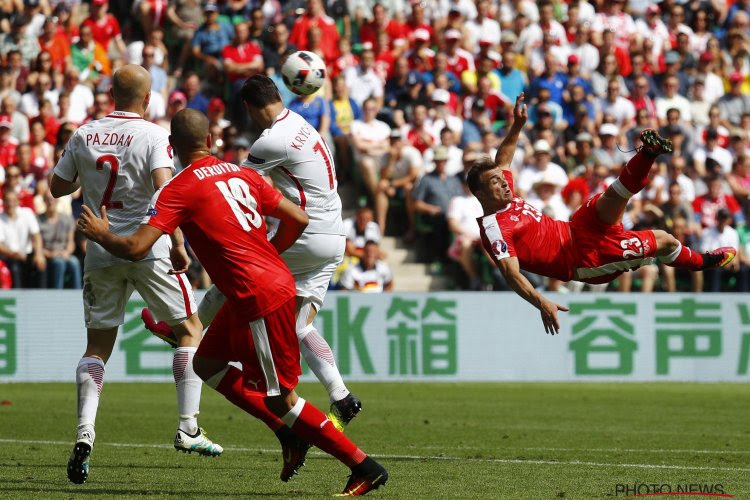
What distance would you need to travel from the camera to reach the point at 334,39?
74.2 feet

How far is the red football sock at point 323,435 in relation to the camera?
8.01 m

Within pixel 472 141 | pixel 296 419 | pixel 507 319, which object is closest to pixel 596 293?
pixel 507 319

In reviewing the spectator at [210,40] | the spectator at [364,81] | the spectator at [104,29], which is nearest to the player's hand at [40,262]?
the spectator at [104,29]

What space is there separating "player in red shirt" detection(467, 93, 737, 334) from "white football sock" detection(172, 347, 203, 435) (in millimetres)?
2655

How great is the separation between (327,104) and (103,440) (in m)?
9.90

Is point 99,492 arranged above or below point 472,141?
above

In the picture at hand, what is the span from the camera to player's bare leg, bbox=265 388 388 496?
8.01 m

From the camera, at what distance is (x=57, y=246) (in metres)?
18.9

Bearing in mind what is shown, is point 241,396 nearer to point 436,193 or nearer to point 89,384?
point 89,384

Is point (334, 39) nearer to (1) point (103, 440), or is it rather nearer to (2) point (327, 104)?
(2) point (327, 104)

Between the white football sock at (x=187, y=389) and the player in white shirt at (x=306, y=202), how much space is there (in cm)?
59

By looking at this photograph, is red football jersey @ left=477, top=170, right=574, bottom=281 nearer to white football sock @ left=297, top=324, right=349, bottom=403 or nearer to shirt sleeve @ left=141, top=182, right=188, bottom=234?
white football sock @ left=297, top=324, right=349, bottom=403

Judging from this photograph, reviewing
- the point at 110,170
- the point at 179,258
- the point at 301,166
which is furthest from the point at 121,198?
the point at 301,166

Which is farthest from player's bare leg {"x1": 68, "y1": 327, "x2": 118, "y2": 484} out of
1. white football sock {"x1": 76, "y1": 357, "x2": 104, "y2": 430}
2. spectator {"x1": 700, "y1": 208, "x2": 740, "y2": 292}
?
spectator {"x1": 700, "y1": 208, "x2": 740, "y2": 292}
